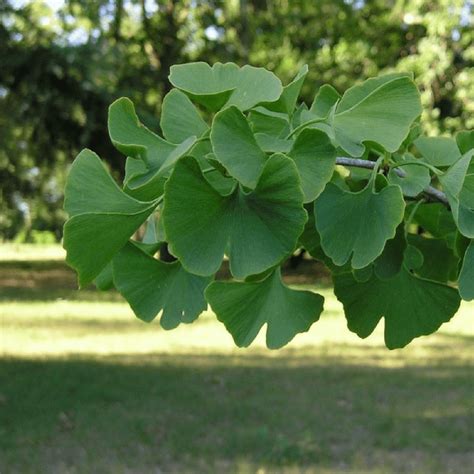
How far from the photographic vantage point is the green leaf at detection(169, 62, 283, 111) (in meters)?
0.57

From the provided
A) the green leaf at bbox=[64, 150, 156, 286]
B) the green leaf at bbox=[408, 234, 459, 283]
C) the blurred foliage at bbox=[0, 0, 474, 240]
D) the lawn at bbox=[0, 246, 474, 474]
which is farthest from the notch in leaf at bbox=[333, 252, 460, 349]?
the blurred foliage at bbox=[0, 0, 474, 240]

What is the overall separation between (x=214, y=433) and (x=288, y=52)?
975cm

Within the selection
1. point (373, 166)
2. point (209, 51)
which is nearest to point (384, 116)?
point (373, 166)

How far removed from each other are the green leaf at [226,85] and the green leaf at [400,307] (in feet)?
0.61

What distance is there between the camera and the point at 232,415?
5.26 metres

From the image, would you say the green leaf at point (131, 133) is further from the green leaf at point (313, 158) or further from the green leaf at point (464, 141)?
the green leaf at point (464, 141)

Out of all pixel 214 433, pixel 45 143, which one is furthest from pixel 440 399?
pixel 45 143

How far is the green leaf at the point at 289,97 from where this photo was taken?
58cm

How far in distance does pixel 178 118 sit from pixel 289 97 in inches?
3.9

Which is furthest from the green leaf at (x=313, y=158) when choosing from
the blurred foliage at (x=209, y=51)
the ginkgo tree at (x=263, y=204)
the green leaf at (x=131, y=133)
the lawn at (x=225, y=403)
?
the blurred foliage at (x=209, y=51)

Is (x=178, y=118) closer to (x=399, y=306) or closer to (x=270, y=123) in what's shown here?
(x=270, y=123)

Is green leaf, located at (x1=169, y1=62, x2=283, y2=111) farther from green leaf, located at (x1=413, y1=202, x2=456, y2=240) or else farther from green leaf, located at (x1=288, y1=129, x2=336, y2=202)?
green leaf, located at (x1=413, y1=202, x2=456, y2=240)

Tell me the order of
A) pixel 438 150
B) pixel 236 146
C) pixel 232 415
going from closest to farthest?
pixel 236 146 < pixel 438 150 < pixel 232 415

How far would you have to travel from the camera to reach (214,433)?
15.7 feet
